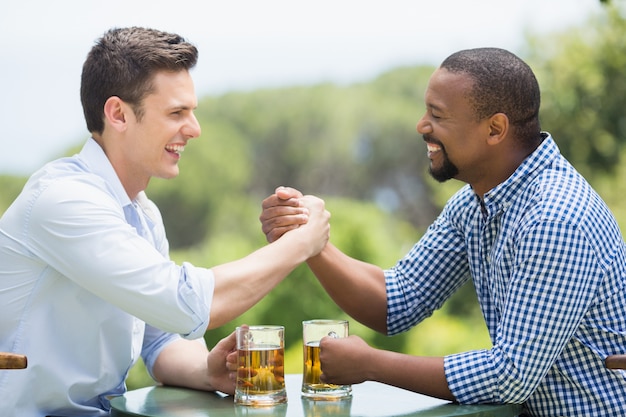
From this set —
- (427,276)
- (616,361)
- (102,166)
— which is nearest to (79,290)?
(102,166)

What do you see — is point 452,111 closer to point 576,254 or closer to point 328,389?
point 576,254

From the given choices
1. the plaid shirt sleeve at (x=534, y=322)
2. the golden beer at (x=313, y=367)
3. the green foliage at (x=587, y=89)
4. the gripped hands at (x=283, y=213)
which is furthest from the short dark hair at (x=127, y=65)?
the green foliage at (x=587, y=89)

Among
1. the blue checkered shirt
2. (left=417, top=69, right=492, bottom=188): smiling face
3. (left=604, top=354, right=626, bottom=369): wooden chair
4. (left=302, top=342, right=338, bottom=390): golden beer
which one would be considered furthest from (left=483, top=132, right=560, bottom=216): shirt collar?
(left=302, top=342, right=338, bottom=390): golden beer

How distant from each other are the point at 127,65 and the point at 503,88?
954mm

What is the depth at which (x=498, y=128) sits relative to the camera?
7.89 feet

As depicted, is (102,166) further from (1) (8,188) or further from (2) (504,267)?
(1) (8,188)

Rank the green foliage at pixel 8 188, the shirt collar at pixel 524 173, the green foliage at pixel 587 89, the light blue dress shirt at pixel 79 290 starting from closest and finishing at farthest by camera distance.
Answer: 1. the light blue dress shirt at pixel 79 290
2. the shirt collar at pixel 524 173
3. the green foliage at pixel 587 89
4. the green foliage at pixel 8 188

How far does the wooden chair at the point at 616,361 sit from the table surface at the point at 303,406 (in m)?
0.24

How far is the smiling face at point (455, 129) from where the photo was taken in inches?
95.1

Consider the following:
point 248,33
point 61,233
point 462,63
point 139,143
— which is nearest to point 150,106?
point 139,143

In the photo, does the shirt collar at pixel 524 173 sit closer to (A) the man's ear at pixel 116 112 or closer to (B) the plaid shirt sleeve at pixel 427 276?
(B) the plaid shirt sleeve at pixel 427 276

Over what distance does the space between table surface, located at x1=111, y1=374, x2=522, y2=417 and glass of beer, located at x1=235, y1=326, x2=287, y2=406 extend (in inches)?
1.2

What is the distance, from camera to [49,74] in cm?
2438

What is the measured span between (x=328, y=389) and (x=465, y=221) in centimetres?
71
